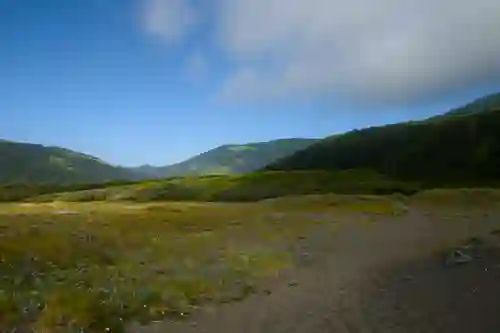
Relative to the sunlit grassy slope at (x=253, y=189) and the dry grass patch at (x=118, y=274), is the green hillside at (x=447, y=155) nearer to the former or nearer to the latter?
the sunlit grassy slope at (x=253, y=189)

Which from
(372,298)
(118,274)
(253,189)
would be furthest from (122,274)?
(253,189)

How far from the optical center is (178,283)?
1884cm

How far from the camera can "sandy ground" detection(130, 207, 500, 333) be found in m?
13.9

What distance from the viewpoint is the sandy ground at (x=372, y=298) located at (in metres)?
13.9

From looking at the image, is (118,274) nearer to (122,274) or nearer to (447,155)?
(122,274)

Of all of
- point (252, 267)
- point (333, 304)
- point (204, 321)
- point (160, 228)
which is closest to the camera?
point (204, 321)

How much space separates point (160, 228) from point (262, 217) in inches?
632

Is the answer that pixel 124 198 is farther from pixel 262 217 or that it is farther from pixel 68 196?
pixel 262 217

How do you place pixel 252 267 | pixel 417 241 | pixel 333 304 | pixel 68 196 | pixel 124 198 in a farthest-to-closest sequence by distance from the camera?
pixel 68 196
pixel 124 198
pixel 417 241
pixel 252 267
pixel 333 304

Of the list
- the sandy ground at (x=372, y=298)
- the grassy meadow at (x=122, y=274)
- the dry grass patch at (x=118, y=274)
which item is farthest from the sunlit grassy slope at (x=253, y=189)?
the sandy ground at (x=372, y=298)

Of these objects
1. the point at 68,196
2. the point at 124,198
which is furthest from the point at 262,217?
the point at 68,196

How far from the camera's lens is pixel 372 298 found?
56.3 ft

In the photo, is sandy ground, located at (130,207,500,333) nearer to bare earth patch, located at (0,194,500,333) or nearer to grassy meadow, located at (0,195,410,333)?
bare earth patch, located at (0,194,500,333)

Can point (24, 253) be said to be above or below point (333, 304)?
above
